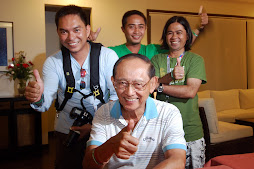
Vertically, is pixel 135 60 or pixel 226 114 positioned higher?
pixel 135 60

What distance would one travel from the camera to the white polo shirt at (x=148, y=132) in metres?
1.24

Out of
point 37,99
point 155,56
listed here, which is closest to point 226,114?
point 155,56

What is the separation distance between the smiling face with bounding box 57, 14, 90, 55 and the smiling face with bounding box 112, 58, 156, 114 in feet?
1.75

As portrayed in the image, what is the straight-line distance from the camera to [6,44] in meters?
4.23

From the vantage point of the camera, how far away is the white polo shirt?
4.08 feet

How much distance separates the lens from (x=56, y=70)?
173 cm

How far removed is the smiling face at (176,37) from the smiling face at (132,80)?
31.3 inches

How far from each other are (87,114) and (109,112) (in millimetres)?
327

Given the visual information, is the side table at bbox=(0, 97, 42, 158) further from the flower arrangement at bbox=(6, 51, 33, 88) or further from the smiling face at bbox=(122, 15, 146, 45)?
the smiling face at bbox=(122, 15, 146, 45)

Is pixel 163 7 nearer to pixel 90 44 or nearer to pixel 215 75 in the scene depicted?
pixel 215 75

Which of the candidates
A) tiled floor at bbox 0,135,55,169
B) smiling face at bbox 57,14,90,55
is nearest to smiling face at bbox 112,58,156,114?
smiling face at bbox 57,14,90,55

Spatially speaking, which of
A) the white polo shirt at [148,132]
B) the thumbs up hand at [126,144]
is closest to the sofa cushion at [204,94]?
the white polo shirt at [148,132]

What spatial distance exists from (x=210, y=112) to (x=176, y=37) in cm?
142

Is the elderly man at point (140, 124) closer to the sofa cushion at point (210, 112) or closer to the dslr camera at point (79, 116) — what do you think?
the dslr camera at point (79, 116)
